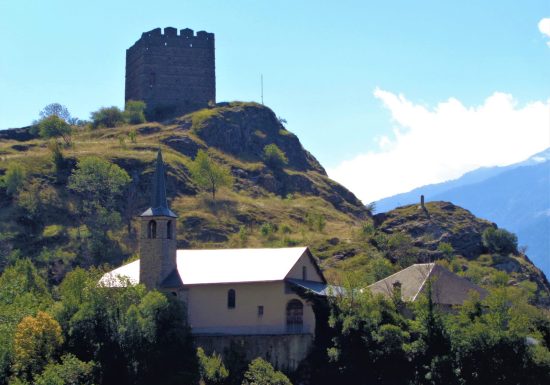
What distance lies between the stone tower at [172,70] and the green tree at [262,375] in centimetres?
9378

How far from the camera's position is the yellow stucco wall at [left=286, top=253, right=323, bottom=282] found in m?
69.7

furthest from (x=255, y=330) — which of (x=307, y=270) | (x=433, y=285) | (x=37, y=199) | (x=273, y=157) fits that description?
(x=273, y=157)

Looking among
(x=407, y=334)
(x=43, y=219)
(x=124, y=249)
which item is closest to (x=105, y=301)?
(x=407, y=334)

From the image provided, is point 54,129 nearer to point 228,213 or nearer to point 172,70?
point 172,70

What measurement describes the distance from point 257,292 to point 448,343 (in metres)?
14.1

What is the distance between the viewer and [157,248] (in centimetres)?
7150

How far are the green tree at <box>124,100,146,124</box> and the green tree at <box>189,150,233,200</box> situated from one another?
89.6 ft

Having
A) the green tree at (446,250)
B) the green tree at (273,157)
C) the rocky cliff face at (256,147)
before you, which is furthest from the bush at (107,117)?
the green tree at (446,250)

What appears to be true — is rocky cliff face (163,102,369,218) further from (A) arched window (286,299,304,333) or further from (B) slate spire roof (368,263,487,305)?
(A) arched window (286,299,304,333)

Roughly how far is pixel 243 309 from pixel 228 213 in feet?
172

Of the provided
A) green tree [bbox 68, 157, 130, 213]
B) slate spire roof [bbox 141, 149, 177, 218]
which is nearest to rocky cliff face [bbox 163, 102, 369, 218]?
green tree [bbox 68, 157, 130, 213]

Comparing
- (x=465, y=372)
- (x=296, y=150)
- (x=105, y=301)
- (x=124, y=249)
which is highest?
(x=296, y=150)

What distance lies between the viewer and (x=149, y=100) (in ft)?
504

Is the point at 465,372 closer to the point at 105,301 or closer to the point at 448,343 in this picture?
the point at 448,343
